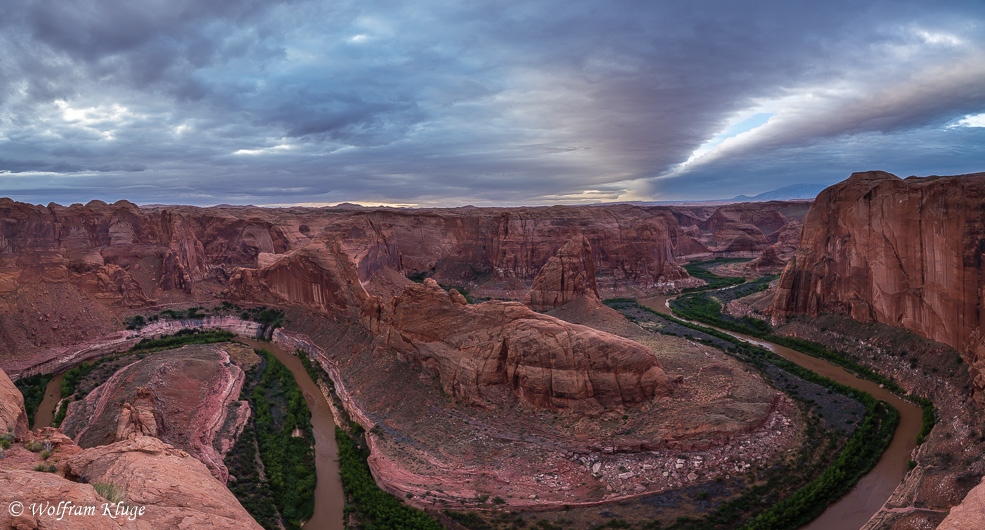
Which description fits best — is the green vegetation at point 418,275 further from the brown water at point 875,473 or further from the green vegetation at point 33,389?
→ the brown water at point 875,473

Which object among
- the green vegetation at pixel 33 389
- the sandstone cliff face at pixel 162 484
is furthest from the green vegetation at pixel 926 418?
the green vegetation at pixel 33 389

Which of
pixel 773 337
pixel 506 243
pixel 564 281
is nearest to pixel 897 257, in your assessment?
pixel 773 337

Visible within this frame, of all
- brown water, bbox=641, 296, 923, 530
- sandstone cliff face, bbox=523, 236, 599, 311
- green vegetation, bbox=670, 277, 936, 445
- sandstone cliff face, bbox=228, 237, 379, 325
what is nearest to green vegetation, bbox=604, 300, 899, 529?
brown water, bbox=641, 296, 923, 530

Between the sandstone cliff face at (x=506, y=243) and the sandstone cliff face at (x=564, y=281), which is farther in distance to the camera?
the sandstone cliff face at (x=506, y=243)

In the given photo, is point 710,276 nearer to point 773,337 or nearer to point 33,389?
point 773,337

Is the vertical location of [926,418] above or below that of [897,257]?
below

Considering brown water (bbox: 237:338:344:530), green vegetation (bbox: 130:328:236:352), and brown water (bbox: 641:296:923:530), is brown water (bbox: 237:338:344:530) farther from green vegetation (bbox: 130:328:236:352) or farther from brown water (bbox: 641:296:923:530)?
brown water (bbox: 641:296:923:530)
